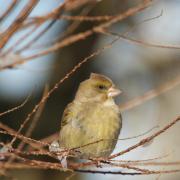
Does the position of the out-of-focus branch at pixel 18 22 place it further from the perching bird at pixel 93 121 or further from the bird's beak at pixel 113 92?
the bird's beak at pixel 113 92

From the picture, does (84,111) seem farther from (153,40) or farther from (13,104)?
(153,40)

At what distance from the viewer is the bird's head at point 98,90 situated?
6.48m

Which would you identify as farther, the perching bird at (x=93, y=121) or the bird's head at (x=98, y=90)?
the bird's head at (x=98, y=90)

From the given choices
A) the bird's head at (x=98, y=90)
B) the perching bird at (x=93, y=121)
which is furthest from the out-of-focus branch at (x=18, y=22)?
the bird's head at (x=98, y=90)

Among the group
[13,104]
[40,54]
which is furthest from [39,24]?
[13,104]

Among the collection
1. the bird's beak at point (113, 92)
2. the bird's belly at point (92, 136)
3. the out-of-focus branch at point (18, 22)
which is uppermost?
the out-of-focus branch at point (18, 22)

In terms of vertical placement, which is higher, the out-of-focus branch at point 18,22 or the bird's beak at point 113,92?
the out-of-focus branch at point 18,22

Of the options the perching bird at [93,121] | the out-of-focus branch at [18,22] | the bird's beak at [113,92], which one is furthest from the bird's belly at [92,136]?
the out-of-focus branch at [18,22]

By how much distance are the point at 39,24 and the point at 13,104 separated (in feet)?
16.3

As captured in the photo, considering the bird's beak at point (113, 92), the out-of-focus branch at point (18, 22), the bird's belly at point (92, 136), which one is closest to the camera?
the out-of-focus branch at point (18, 22)

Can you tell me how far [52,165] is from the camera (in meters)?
4.24

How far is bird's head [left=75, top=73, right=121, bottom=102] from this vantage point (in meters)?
6.48

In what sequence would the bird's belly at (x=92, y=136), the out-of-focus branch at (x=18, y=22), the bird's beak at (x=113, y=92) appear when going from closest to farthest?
the out-of-focus branch at (x=18, y=22) < the bird's belly at (x=92, y=136) < the bird's beak at (x=113, y=92)

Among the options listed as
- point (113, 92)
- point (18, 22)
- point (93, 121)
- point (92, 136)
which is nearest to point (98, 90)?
point (113, 92)
